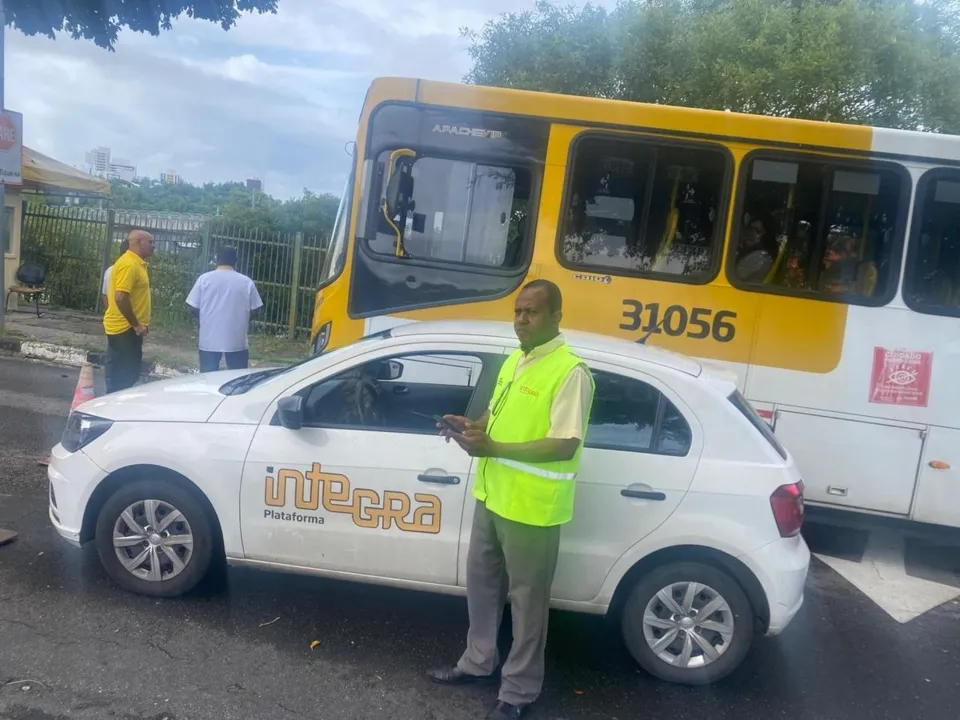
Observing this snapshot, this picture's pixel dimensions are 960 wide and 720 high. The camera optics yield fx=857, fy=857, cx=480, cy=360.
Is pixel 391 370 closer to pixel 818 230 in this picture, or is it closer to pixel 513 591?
pixel 513 591

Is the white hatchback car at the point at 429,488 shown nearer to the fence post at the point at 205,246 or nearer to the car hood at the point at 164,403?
the car hood at the point at 164,403

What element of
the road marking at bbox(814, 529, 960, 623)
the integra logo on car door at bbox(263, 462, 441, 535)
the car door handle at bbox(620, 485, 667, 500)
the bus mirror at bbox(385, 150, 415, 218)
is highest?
the bus mirror at bbox(385, 150, 415, 218)

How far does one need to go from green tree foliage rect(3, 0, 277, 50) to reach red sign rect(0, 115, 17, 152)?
3210 millimetres

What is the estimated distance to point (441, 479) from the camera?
4.12 metres

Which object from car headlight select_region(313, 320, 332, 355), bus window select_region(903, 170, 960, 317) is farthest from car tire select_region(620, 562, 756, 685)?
car headlight select_region(313, 320, 332, 355)

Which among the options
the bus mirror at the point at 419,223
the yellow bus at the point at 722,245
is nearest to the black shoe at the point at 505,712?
the yellow bus at the point at 722,245

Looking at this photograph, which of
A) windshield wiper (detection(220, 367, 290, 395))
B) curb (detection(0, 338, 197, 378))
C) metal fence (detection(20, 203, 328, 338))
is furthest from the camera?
metal fence (detection(20, 203, 328, 338))

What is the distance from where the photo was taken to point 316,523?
14.0ft

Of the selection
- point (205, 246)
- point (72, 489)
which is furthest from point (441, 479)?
point (205, 246)

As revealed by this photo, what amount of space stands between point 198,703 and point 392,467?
1.32 meters

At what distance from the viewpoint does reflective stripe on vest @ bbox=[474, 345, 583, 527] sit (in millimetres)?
3377

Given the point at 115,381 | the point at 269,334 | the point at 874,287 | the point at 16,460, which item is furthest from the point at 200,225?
the point at 874,287

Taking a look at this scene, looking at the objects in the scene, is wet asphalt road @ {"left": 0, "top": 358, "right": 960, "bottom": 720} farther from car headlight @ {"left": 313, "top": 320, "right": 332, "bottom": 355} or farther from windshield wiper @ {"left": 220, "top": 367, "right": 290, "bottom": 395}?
car headlight @ {"left": 313, "top": 320, "right": 332, "bottom": 355}

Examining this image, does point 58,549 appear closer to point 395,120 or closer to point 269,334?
point 395,120
